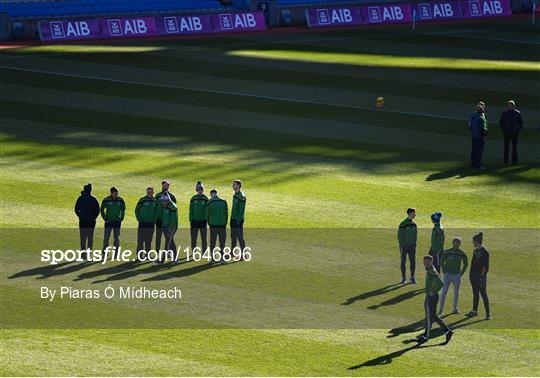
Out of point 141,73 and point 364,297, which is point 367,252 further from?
point 141,73

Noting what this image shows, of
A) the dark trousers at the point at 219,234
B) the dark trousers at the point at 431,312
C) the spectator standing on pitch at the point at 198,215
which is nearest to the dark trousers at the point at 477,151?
the dark trousers at the point at 219,234

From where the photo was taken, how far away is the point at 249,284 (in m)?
23.2

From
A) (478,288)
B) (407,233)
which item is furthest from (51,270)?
(478,288)

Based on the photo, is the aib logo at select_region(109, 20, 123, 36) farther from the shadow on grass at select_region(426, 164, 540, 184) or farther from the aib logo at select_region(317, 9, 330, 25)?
the shadow on grass at select_region(426, 164, 540, 184)

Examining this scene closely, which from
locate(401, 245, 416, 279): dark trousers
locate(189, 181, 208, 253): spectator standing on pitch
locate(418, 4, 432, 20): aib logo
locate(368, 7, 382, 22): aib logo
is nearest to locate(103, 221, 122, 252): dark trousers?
locate(189, 181, 208, 253): spectator standing on pitch

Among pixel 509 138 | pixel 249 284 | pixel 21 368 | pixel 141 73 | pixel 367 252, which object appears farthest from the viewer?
pixel 141 73

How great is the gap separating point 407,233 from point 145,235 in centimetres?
501

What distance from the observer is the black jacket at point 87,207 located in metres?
24.7

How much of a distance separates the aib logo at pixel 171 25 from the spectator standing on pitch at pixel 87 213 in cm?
3261

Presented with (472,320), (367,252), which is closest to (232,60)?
(367,252)

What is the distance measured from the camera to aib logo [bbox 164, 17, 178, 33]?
56.7 m

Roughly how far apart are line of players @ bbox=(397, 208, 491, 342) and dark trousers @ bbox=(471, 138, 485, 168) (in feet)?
28.2

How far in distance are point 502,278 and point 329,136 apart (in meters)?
13.5

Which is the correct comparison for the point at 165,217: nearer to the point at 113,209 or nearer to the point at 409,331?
the point at 113,209
